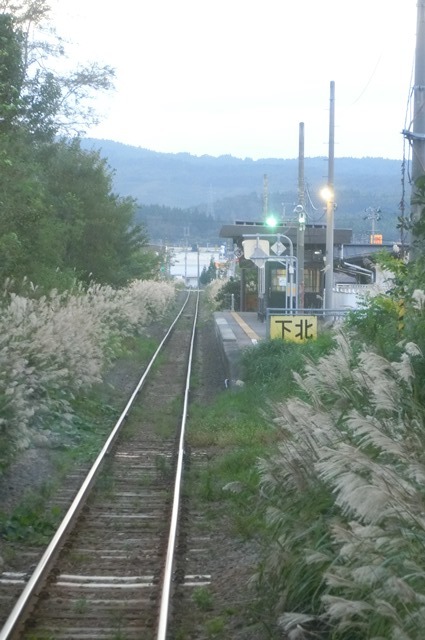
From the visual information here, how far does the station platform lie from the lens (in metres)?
23.6

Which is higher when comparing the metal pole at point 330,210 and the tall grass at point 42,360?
the metal pole at point 330,210

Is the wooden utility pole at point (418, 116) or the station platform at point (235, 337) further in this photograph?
the station platform at point (235, 337)

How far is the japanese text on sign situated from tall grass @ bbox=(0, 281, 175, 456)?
374 centimetres

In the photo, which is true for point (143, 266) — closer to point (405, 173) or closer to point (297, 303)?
point (297, 303)

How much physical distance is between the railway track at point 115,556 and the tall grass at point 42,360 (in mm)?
1013

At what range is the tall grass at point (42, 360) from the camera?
457 inches

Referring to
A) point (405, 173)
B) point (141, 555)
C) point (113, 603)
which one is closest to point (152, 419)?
point (405, 173)

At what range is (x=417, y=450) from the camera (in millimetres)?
6949

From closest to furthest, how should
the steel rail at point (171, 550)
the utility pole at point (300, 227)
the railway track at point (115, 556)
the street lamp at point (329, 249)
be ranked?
the steel rail at point (171, 550) < the railway track at point (115, 556) < the street lamp at point (329, 249) < the utility pole at point (300, 227)

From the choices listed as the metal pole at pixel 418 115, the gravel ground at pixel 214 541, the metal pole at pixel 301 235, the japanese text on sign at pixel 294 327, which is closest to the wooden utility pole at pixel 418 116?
the metal pole at pixel 418 115

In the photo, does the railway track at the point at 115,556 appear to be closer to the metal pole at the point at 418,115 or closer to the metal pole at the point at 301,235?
the metal pole at the point at 418,115

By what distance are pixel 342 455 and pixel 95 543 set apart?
4.00 m

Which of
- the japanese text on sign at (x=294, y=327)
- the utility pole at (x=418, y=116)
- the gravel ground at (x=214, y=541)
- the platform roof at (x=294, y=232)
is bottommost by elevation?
the gravel ground at (x=214, y=541)

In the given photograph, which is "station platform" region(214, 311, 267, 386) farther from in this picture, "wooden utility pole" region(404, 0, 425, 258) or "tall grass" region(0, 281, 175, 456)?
"wooden utility pole" region(404, 0, 425, 258)
